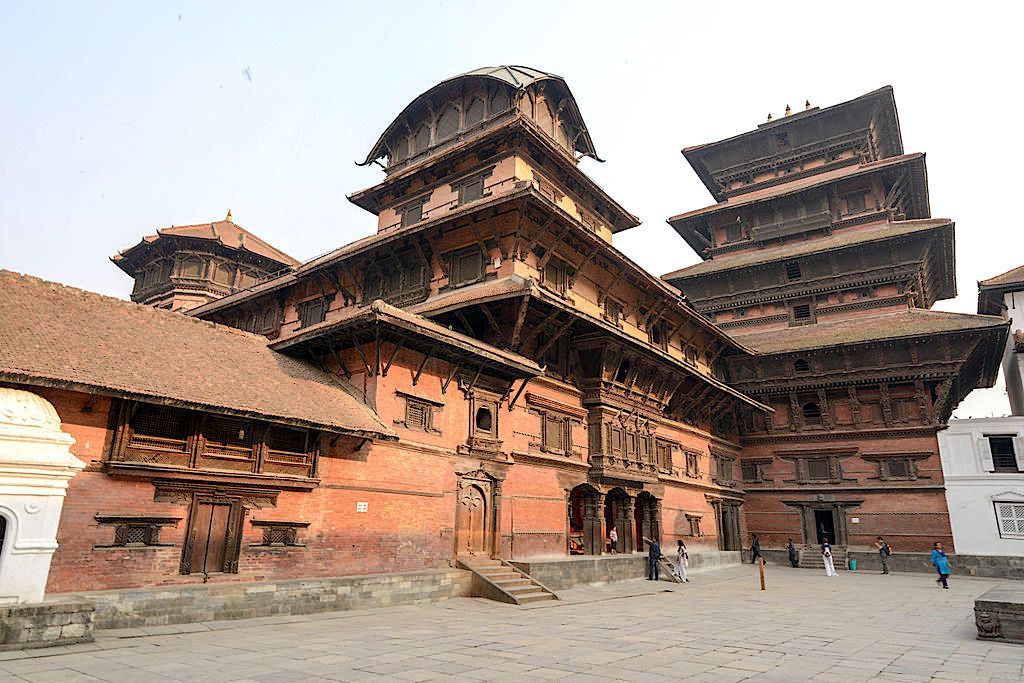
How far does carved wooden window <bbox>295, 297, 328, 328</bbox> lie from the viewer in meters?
25.6

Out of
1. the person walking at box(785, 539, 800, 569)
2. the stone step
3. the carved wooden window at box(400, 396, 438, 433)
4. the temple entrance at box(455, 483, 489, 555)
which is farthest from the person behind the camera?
the person walking at box(785, 539, 800, 569)

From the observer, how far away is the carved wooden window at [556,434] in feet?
66.2

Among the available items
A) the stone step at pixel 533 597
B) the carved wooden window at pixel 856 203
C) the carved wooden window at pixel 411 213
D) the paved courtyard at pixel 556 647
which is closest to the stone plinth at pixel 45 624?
the paved courtyard at pixel 556 647

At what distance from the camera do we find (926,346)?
29.6 m

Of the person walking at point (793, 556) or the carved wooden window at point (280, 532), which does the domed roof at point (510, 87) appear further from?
the person walking at point (793, 556)

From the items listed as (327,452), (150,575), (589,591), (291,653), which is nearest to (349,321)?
(327,452)

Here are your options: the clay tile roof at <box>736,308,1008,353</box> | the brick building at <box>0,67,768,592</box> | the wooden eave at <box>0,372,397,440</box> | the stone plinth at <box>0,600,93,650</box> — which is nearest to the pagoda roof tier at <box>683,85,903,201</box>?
the clay tile roof at <box>736,308,1008,353</box>

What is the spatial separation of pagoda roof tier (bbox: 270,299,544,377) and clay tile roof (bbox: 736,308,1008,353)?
1960cm

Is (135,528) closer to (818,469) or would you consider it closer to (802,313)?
(818,469)

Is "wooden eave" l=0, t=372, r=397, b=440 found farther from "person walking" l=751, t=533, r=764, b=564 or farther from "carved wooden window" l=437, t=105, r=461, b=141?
"person walking" l=751, t=533, r=764, b=564

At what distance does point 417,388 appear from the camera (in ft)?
53.3

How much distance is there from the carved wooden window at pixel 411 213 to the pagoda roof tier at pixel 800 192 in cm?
2161

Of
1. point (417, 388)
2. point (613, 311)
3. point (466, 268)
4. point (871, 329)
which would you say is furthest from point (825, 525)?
point (417, 388)

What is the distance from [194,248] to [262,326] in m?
10.7
